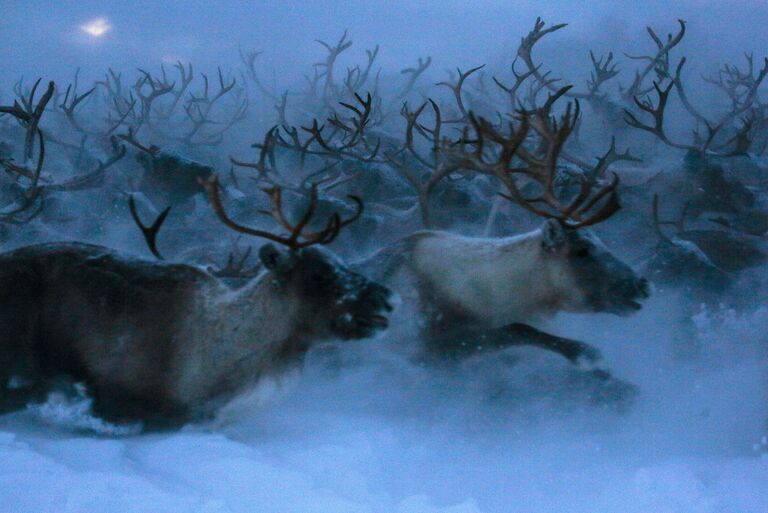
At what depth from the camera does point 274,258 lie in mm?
1772

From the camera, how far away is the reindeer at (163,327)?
1743mm

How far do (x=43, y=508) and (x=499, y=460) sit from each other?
112cm

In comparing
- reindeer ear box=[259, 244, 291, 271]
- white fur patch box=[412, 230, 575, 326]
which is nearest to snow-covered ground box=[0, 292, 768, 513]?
white fur patch box=[412, 230, 575, 326]

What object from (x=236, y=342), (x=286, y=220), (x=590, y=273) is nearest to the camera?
(x=286, y=220)

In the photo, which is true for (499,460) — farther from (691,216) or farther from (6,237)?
(691,216)

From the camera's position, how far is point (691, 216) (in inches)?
184

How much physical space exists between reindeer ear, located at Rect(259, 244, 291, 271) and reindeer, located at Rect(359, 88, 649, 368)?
579 millimetres

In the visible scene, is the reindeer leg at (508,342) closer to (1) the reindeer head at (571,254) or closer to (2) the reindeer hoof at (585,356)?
(2) the reindeer hoof at (585,356)

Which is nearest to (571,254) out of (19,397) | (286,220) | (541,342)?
(541,342)

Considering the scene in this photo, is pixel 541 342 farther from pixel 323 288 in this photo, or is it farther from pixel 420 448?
pixel 323 288

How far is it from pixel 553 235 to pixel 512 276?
197mm

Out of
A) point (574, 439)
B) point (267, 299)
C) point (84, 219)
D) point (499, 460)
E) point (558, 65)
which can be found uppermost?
point (558, 65)

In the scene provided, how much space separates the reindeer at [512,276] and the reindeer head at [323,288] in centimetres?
51

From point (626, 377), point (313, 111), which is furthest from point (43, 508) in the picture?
point (313, 111)
